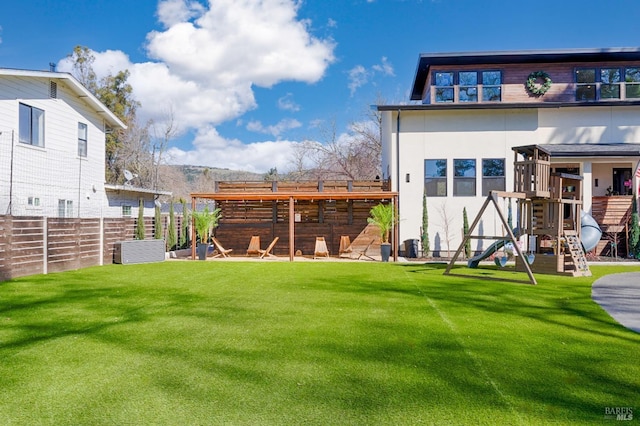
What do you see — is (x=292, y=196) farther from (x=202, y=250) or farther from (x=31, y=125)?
(x=31, y=125)

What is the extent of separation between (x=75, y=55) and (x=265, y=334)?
32834 mm

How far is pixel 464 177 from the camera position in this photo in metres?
17.1

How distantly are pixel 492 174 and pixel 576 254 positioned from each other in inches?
249

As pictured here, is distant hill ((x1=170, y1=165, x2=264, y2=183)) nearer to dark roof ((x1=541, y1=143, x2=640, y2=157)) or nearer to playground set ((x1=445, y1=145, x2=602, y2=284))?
dark roof ((x1=541, y1=143, x2=640, y2=157))

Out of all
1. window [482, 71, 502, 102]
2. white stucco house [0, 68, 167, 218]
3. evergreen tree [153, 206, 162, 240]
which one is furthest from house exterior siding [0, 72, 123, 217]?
window [482, 71, 502, 102]

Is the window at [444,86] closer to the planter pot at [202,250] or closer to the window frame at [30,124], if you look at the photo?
the planter pot at [202,250]

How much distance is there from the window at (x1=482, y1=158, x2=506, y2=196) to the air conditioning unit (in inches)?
489

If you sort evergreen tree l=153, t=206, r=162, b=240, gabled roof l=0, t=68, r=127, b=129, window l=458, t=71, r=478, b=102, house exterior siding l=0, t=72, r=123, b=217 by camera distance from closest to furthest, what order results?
house exterior siding l=0, t=72, r=123, b=217
gabled roof l=0, t=68, r=127, b=129
evergreen tree l=153, t=206, r=162, b=240
window l=458, t=71, r=478, b=102

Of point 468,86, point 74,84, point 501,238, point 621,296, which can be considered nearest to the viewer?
point 621,296

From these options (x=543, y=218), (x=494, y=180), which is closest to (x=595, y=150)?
(x=494, y=180)

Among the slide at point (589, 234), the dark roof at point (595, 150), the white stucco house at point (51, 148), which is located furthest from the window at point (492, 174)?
the white stucco house at point (51, 148)

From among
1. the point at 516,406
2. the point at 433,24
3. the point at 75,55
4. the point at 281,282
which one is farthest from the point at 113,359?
the point at 75,55

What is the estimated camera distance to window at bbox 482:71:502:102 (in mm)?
18125

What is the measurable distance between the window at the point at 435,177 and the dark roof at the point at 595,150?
3.77m
